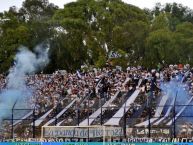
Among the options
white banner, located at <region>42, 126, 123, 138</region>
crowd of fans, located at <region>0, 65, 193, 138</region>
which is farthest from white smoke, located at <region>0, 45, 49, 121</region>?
white banner, located at <region>42, 126, 123, 138</region>

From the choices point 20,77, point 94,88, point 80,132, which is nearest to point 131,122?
point 80,132

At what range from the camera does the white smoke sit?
40203 millimetres

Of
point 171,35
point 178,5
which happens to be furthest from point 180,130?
point 178,5

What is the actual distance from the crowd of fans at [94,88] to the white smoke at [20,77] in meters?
0.59

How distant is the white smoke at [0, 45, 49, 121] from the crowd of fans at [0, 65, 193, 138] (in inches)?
23.3

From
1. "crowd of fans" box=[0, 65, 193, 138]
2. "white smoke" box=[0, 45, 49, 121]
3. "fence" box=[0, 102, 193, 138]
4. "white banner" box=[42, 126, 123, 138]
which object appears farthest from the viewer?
"white smoke" box=[0, 45, 49, 121]

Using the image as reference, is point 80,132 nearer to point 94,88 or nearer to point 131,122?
point 131,122

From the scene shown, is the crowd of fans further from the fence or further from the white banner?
the white banner

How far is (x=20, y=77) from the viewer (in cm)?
5209

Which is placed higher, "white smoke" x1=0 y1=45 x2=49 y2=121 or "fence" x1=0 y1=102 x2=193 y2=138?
"white smoke" x1=0 y1=45 x2=49 y2=121

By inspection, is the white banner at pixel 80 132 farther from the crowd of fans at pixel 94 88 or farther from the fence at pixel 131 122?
the crowd of fans at pixel 94 88

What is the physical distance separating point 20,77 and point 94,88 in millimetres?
11603

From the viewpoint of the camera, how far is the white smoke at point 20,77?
40.2 metres

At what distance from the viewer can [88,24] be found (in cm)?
6869
